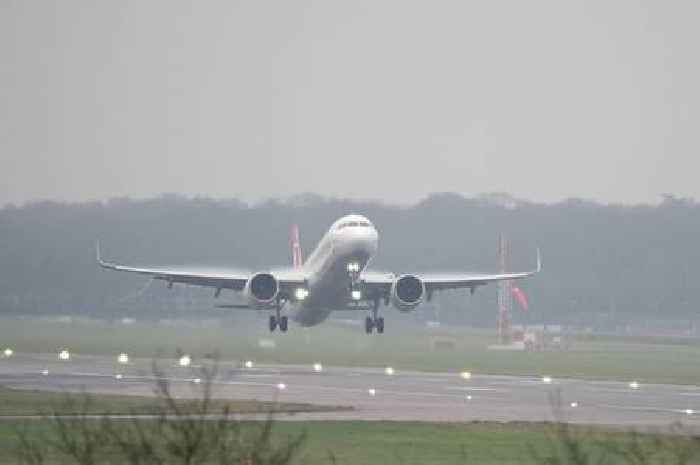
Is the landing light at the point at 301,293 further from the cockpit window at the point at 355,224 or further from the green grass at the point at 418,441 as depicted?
the green grass at the point at 418,441

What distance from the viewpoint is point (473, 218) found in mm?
134625

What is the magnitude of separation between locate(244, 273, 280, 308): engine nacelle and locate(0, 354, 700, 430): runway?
89.4 inches

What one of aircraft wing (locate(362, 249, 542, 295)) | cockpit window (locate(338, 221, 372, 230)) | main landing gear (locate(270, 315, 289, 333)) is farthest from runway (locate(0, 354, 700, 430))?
cockpit window (locate(338, 221, 372, 230))

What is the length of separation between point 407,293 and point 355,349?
7969 millimetres

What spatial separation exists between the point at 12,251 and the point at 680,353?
151ft

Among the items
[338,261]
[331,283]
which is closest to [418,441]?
[338,261]

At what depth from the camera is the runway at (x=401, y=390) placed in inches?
1490

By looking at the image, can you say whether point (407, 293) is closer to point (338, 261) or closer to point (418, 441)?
point (338, 261)

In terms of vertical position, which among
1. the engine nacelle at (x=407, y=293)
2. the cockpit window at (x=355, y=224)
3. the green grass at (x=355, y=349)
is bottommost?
the green grass at (x=355, y=349)

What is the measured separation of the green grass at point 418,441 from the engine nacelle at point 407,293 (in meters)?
25.9

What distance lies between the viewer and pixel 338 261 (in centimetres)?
5725

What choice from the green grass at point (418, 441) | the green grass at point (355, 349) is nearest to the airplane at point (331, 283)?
the green grass at point (355, 349)

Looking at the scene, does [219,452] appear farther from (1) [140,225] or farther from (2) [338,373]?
(1) [140,225]

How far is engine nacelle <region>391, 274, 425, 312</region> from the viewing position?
59969mm
